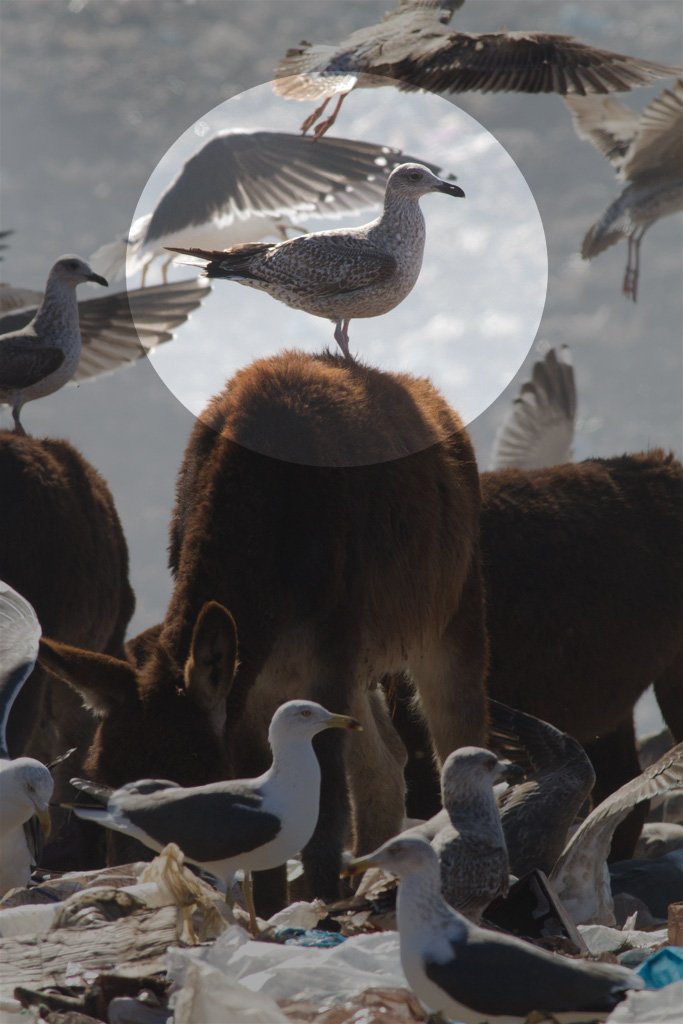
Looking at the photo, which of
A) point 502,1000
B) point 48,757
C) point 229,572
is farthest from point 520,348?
point 48,757

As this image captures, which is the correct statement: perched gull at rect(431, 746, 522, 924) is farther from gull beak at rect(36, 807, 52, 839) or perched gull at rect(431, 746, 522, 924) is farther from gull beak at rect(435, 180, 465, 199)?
gull beak at rect(435, 180, 465, 199)

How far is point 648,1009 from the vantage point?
108 inches

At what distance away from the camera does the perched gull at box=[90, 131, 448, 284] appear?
4.56m

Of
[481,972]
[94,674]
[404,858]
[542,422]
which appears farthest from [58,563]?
[542,422]

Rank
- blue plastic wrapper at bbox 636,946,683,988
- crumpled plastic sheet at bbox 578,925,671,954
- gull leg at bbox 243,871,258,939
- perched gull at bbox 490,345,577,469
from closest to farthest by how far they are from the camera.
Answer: blue plastic wrapper at bbox 636,946,683,988
gull leg at bbox 243,871,258,939
crumpled plastic sheet at bbox 578,925,671,954
perched gull at bbox 490,345,577,469

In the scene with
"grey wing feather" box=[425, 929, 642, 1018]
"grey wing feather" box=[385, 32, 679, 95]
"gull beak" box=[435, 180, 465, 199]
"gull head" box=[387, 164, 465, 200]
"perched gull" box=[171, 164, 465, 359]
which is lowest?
"grey wing feather" box=[425, 929, 642, 1018]

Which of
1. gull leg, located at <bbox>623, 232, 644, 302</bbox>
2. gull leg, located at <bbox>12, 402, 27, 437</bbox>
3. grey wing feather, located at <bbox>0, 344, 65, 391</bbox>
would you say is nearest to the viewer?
grey wing feather, located at <bbox>0, 344, 65, 391</bbox>

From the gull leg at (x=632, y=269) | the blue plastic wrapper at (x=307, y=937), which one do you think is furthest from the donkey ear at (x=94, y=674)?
the gull leg at (x=632, y=269)

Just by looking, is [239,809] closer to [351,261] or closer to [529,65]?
[351,261]

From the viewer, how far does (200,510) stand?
4273 mm

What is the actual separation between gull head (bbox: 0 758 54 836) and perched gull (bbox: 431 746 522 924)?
1.09 meters

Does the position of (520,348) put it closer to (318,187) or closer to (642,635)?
(318,187)

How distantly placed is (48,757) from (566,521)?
2520 mm

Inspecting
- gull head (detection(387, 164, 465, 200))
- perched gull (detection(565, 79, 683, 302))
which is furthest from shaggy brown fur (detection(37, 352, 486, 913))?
perched gull (detection(565, 79, 683, 302))
